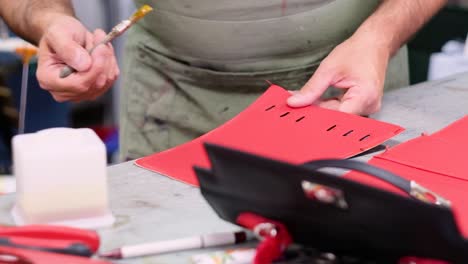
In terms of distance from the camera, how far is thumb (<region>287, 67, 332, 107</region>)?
1.14 metres

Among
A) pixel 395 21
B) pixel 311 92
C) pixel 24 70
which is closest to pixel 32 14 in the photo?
pixel 311 92

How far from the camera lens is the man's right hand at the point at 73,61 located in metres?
1.10

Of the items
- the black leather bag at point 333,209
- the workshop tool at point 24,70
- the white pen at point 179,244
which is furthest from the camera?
the workshop tool at point 24,70

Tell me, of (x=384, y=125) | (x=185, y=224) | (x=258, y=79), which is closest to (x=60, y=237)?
(x=185, y=224)

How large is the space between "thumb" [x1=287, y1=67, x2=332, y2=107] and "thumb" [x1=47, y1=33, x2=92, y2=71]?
0.31m

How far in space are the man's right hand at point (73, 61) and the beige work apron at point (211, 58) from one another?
0.24m

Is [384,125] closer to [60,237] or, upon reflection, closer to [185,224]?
[185,224]

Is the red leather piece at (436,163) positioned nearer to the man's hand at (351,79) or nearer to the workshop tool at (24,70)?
the man's hand at (351,79)

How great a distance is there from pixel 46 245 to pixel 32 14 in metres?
0.69

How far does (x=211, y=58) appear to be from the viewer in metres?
1.37

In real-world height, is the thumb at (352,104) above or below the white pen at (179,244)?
above

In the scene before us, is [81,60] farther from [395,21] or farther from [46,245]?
[395,21]

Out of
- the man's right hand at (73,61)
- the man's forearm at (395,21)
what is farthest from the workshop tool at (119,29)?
the man's forearm at (395,21)

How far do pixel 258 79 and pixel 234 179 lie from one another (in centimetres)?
67
